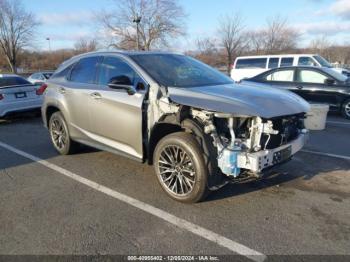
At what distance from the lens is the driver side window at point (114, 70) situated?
14.0ft

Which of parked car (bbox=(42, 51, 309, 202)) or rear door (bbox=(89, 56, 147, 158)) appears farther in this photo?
rear door (bbox=(89, 56, 147, 158))

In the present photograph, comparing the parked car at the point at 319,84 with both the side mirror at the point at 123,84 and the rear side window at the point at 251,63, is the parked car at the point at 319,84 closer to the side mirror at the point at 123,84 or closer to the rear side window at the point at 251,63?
the side mirror at the point at 123,84

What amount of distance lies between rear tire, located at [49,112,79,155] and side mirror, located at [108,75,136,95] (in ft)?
5.80

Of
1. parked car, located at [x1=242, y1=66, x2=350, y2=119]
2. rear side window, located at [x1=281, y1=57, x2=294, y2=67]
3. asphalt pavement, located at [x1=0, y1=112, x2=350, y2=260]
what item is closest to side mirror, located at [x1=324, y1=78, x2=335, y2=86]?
parked car, located at [x1=242, y1=66, x2=350, y2=119]

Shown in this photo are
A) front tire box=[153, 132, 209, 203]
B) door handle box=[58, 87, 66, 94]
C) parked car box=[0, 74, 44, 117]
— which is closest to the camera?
front tire box=[153, 132, 209, 203]

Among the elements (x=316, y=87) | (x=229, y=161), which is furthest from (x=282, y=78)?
(x=229, y=161)

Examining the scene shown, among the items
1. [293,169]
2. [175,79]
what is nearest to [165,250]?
[175,79]

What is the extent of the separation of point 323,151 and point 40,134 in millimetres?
6286

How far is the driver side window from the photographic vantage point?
4.27 m

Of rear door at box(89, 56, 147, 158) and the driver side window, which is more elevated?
the driver side window

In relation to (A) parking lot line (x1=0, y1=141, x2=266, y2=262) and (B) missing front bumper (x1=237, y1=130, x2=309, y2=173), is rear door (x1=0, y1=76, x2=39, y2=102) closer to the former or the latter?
(A) parking lot line (x1=0, y1=141, x2=266, y2=262)

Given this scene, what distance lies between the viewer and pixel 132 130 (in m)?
4.16

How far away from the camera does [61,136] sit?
5.72 meters

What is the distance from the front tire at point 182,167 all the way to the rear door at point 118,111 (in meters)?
0.43
